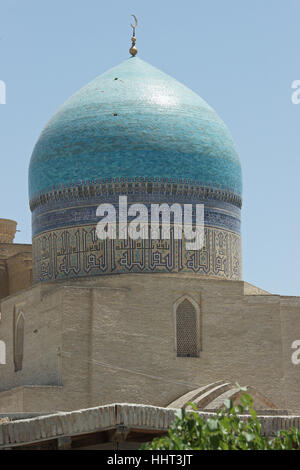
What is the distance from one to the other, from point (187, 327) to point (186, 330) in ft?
0.16

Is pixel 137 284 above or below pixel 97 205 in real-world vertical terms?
below

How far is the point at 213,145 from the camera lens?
16844mm

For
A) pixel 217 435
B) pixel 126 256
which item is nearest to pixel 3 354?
pixel 126 256

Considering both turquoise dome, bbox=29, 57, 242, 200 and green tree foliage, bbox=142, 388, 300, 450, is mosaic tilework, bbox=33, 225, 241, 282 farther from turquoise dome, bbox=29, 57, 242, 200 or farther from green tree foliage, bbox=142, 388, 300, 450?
green tree foliage, bbox=142, 388, 300, 450

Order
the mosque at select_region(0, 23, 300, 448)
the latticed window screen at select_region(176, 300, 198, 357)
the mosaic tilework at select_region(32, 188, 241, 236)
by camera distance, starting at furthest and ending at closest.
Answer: the mosaic tilework at select_region(32, 188, 241, 236), the latticed window screen at select_region(176, 300, 198, 357), the mosque at select_region(0, 23, 300, 448)

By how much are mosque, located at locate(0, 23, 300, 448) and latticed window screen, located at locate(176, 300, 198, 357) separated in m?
0.02

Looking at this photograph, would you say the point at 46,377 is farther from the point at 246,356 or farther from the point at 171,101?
the point at 171,101

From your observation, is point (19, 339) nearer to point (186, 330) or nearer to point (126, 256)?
point (126, 256)

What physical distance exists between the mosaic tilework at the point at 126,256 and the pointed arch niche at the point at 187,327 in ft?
2.19

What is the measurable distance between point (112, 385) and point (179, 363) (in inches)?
44.2

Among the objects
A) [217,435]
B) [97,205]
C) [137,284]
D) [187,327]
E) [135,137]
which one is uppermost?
[135,137]

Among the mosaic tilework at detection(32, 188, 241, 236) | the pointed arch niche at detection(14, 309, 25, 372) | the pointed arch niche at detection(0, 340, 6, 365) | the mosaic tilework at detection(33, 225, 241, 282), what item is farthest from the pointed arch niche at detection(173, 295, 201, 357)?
the pointed arch niche at detection(0, 340, 6, 365)

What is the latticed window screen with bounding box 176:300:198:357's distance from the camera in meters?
15.5

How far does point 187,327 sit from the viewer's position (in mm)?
15523
